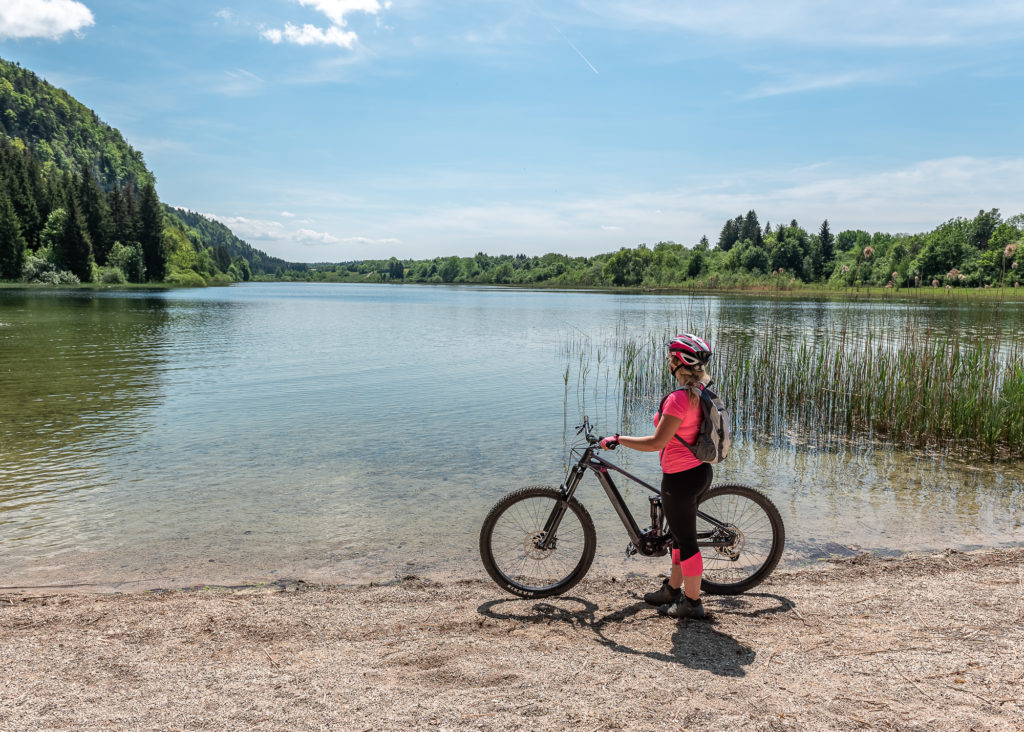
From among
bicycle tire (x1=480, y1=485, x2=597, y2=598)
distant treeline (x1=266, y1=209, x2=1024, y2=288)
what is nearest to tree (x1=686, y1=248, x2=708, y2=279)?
distant treeline (x1=266, y1=209, x2=1024, y2=288)

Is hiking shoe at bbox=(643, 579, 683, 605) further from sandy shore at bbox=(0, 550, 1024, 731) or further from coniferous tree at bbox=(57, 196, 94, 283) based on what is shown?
coniferous tree at bbox=(57, 196, 94, 283)

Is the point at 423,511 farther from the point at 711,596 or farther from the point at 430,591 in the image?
the point at 711,596

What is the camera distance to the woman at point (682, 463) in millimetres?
4625

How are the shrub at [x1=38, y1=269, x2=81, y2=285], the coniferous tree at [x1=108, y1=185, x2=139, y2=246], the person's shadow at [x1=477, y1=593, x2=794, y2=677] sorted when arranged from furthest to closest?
the coniferous tree at [x1=108, y1=185, x2=139, y2=246] < the shrub at [x1=38, y1=269, x2=81, y2=285] < the person's shadow at [x1=477, y1=593, x2=794, y2=677]

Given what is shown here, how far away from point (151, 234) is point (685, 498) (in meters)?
138

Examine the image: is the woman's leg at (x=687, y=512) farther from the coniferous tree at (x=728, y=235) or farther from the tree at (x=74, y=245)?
the coniferous tree at (x=728, y=235)

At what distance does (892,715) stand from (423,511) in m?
5.80

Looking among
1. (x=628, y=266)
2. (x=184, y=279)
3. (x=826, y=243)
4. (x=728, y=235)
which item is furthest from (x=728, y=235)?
(x=184, y=279)

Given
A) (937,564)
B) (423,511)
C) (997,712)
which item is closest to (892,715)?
(997,712)

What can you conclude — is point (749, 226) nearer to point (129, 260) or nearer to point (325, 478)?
point (129, 260)

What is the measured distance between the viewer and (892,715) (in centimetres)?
348

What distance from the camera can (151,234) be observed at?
120125 millimetres

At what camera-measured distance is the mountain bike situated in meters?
5.21

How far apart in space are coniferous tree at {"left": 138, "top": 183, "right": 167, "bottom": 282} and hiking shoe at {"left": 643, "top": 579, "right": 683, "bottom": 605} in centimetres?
13546
